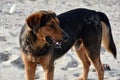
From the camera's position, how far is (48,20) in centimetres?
608

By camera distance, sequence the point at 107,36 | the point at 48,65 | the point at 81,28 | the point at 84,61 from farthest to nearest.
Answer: the point at 84,61, the point at 107,36, the point at 81,28, the point at 48,65

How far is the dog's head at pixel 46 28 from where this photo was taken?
5.95m

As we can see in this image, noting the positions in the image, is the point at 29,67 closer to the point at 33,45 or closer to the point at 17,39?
the point at 33,45

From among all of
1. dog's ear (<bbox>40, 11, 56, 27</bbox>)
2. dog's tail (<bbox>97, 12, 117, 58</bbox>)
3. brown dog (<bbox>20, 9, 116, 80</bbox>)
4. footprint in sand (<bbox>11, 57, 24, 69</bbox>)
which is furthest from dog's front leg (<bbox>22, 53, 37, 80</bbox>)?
dog's tail (<bbox>97, 12, 117, 58</bbox>)

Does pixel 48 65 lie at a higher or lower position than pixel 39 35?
lower

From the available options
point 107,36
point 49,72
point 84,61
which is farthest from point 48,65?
point 107,36

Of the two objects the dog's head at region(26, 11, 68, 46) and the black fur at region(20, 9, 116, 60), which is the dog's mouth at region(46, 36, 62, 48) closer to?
the dog's head at region(26, 11, 68, 46)

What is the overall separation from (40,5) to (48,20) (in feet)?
21.8

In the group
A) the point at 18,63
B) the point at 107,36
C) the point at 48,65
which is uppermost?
the point at 107,36

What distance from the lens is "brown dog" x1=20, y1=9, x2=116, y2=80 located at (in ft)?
19.8

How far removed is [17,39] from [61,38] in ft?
11.1

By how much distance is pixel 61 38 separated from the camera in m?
6.00

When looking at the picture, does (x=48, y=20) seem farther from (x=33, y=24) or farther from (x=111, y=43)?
(x=111, y=43)

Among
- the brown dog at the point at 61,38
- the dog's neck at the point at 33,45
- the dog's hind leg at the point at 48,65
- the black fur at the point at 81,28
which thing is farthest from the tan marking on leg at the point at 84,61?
the dog's neck at the point at 33,45
